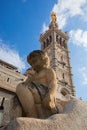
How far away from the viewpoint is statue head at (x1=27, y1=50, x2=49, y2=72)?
3133 millimetres

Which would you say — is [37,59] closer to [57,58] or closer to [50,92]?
[50,92]

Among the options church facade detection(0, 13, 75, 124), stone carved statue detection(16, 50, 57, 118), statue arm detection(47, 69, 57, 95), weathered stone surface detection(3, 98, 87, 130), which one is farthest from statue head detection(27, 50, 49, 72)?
church facade detection(0, 13, 75, 124)

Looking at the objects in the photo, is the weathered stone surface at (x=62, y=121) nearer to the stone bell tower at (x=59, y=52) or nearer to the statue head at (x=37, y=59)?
the statue head at (x=37, y=59)

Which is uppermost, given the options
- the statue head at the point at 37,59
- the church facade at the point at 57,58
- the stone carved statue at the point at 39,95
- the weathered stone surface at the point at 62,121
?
the church facade at the point at 57,58

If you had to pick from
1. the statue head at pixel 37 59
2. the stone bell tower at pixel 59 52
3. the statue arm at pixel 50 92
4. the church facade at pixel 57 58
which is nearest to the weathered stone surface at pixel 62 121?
the statue arm at pixel 50 92

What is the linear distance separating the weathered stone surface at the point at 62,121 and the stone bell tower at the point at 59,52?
155 feet

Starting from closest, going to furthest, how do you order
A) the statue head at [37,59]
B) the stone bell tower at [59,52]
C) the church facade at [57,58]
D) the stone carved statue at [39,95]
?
the stone carved statue at [39,95] → the statue head at [37,59] → the church facade at [57,58] → the stone bell tower at [59,52]

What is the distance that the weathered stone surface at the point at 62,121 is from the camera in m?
1.94

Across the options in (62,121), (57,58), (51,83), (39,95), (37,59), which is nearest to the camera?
(62,121)

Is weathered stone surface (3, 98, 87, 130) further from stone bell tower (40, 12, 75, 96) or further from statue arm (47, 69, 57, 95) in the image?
stone bell tower (40, 12, 75, 96)

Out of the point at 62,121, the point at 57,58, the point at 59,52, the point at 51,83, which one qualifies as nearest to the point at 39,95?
the point at 51,83

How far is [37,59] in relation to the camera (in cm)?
314

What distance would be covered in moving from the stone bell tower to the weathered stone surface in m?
47.3

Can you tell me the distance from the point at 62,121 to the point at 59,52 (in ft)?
189
